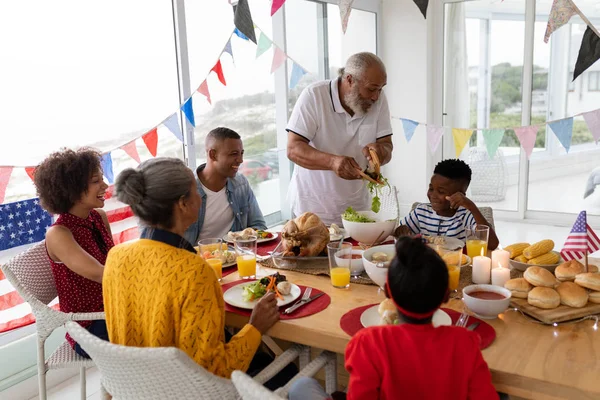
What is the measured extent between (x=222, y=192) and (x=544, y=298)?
1.83 metres

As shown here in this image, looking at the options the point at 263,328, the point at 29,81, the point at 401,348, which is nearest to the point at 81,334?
the point at 263,328

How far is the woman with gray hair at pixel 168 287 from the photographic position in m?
1.46

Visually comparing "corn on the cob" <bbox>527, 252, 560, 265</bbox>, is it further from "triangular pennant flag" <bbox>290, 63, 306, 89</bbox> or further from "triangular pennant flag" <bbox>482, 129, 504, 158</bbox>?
"triangular pennant flag" <bbox>290, 63, 306, 89</bbox>

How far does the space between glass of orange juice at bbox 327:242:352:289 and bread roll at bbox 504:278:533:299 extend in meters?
0.55

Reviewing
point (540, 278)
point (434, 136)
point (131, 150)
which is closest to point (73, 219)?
point (131, 150)

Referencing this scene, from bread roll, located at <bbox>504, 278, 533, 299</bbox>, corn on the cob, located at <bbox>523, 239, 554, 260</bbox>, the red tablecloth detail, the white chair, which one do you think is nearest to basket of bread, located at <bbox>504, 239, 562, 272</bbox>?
corn on the cob, located at <bbox>523, 239, 554, 260</bbox>

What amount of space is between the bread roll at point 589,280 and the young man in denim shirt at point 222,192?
5.76 feet

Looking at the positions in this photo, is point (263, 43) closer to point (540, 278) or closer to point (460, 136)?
point (460, 136)

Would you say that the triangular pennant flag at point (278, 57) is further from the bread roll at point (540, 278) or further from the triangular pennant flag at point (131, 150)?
the bread roll at point (540, 278)

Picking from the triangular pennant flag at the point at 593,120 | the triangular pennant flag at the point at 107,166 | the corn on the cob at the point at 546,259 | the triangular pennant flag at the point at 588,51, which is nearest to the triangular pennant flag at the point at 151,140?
the triangular pennant flag at the point at 107,166

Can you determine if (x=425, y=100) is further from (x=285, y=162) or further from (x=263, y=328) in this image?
(x=263, y=328)

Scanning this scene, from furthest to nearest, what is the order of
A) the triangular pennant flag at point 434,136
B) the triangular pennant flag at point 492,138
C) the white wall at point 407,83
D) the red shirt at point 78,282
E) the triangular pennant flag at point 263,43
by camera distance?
the white wall at point 407,83 < the triangular pennant flag at point 434,136 < the triangular pennant flag at point 263,43 < the triangular pennant flag at point 492,138 < the red shirt at point 78,282

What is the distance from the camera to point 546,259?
193 cm

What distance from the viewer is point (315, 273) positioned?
2082 millimetres
